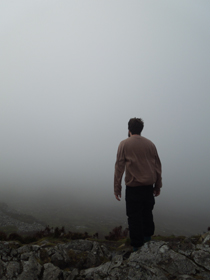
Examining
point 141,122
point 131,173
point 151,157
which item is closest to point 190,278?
point 131,173

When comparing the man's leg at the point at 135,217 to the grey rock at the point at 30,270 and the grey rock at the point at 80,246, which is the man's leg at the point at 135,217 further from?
the grey rock at the point at 30,270

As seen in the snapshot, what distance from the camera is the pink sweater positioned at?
4656mm

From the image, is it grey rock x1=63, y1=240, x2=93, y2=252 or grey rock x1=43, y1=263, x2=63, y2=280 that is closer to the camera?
grey rock x1=43, y1=263, x2=63, y2=280

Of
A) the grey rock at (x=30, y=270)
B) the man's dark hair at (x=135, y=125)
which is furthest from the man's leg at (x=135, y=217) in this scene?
the grey rock at (x=30, y=270)

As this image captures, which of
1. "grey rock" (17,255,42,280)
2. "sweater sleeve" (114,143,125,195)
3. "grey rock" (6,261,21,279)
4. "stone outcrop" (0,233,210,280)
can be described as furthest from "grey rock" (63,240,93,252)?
"sweater sleeve" (114,143,125,195)

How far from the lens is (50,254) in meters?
5.10

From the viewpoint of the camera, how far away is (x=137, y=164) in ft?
15.5

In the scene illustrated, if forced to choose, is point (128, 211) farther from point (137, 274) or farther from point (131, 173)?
point (137, 274)

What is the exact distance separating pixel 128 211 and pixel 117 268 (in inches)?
55.1

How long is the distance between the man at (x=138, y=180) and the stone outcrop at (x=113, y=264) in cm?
62

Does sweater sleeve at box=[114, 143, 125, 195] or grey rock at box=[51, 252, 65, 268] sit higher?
sweater sleeve at box=[114, 143, 125, 195]

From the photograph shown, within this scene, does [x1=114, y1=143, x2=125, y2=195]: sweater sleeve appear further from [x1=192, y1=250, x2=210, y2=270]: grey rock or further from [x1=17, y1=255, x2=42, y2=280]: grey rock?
[x1=17, y1=255, x2=42, y2=280]: grey rock

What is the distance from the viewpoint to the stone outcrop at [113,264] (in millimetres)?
3552

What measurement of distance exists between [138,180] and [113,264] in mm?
2343
